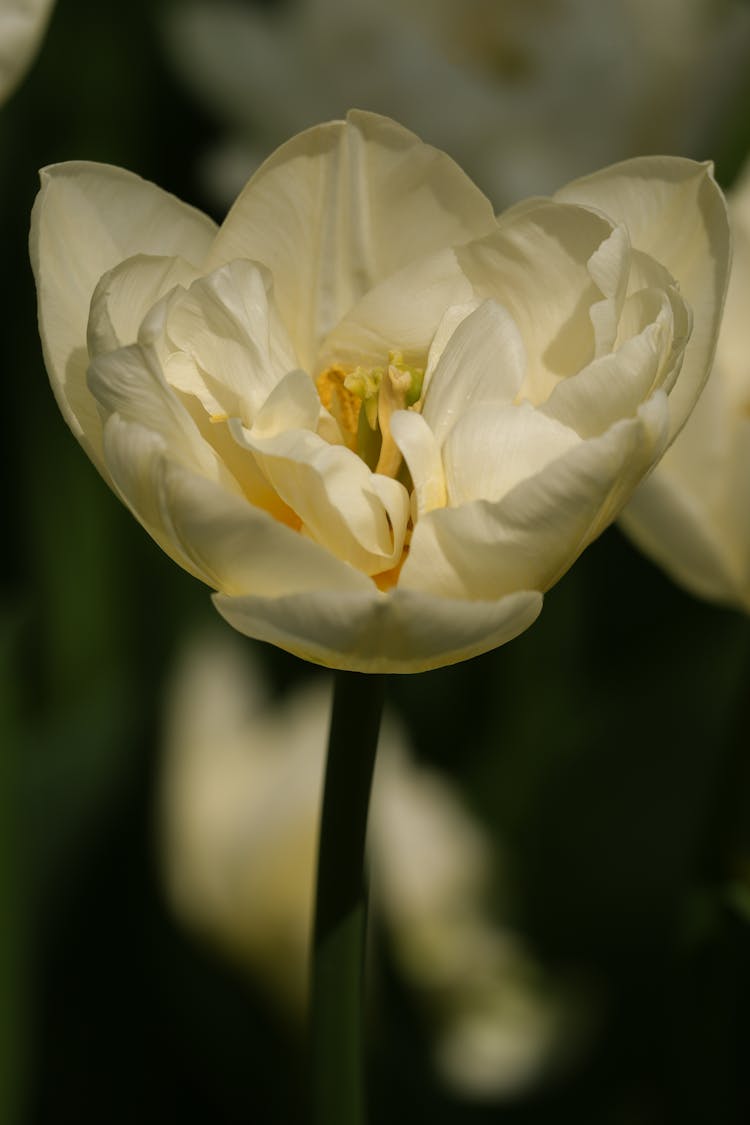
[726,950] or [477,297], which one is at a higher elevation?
[477,297]

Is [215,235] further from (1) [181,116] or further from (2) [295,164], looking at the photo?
(1) [181,116]

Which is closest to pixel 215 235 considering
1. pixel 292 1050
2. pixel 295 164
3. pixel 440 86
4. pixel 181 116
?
pixel 295 164

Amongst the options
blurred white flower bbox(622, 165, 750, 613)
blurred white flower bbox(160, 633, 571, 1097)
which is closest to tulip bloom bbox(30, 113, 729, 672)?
blurred white flower bbox(622, 165, 750, 613)

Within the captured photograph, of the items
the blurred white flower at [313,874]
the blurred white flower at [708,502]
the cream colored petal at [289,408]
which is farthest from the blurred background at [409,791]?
the cream colored petal at [289,408]

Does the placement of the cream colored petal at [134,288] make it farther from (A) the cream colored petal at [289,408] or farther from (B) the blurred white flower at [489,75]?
(B) the blurred white flower at [489,75]

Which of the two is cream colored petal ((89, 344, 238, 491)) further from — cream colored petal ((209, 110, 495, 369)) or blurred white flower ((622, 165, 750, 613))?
blurred white flower ((622, 165, 750, 613))

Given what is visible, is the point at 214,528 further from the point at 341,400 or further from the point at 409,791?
the point at 409,791
